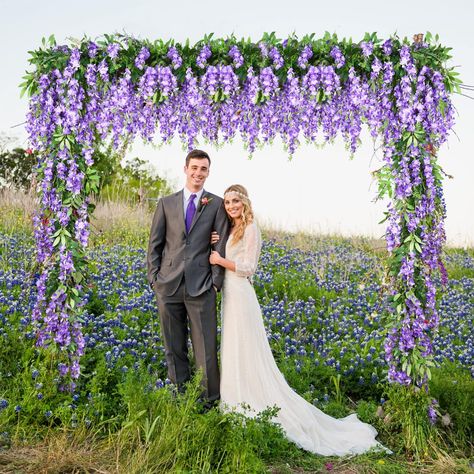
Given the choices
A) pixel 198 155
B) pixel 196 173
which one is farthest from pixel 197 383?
pixel 198 155

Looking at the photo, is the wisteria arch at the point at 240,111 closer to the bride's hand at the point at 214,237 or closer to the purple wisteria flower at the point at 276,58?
the purple wisteria flower at the point at 276,58

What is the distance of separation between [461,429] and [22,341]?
480 cm

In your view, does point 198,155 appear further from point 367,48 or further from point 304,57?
point 367,48

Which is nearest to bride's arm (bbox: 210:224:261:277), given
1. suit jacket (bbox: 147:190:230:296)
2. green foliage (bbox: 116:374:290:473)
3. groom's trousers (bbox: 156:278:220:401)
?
suit jacket (bbox: 147:190:230:296)

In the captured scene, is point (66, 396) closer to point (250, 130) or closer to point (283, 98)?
point (250, 130)

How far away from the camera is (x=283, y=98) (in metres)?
6.02

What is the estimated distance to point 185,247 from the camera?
223 inches

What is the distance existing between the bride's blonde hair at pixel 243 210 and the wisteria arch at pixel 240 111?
85 centimetres

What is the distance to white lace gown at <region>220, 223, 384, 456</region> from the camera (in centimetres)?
557

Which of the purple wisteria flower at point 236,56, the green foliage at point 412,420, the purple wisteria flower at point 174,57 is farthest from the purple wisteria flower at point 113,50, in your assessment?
the green foliage at point 412,420

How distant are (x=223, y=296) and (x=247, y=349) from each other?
0.54 m

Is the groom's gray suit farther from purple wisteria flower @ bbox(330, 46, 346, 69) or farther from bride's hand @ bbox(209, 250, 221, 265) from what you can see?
purple wisteria flower @ bbox(330, 46, 346, 69)

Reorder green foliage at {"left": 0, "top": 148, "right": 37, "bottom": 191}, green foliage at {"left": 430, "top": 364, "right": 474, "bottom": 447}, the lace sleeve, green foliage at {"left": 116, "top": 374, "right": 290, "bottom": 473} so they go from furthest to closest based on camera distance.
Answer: green foliage at {"left": 0, "top": 148, "right": 37, "bottom": 191} → green foliage at {"left": 430, "top": 364, "right": 474, "bottom": 447} → the lace sleeve → green foliage at {"left": 116, "top": 374, "right": 290, "bottom": 473}

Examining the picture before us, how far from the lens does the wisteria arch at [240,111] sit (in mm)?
5855
